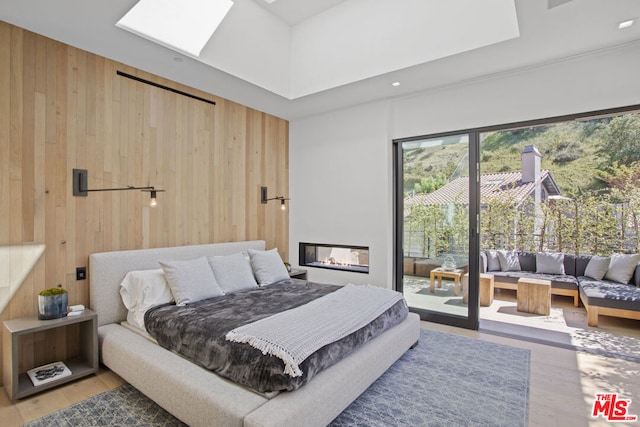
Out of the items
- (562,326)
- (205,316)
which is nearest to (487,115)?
(562,326)

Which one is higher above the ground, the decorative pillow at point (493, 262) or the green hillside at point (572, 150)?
the green hillside at point (572, 150)

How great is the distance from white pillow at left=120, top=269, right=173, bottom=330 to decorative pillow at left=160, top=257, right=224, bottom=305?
0.29 feet

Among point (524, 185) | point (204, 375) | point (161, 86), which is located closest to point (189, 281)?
point (204, 375)

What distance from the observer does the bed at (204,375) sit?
1821mm

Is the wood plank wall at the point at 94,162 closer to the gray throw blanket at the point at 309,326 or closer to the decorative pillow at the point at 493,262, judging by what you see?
the gray throw blanket at the point at 309,326

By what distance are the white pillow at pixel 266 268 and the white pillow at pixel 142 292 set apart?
3.49ft

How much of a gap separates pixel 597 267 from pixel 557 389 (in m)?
3.45

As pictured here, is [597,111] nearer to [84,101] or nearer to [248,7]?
[248,7]

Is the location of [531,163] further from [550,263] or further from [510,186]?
[550,263]

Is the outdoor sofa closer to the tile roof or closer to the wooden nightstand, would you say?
the tile roof

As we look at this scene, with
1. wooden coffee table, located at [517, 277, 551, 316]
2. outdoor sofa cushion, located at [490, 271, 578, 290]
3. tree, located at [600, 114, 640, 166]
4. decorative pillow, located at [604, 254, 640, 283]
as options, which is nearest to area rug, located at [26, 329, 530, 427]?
wooden coffee table, located at [517, 277, 551, 316]

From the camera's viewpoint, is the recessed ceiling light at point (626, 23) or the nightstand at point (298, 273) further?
the nightstand at point (298, 273)

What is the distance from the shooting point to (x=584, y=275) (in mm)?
5332

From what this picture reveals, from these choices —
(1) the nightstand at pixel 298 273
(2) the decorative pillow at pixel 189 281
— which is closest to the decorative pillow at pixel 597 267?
(1) the nightstand at pixel 298 273
